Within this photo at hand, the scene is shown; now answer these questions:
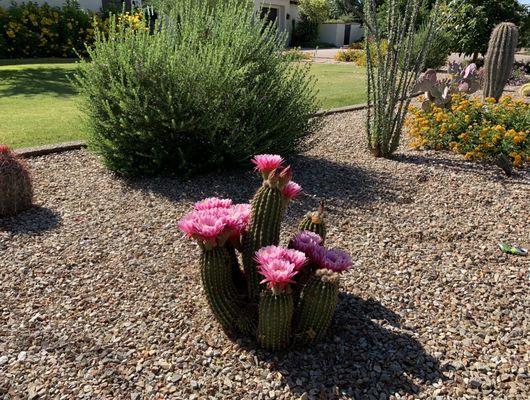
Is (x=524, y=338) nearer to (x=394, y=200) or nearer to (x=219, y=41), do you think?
(x=394, y=200)

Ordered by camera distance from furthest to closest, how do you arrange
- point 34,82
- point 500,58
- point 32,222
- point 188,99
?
point 34,82 < point 500,58 < point 188,99 < point 32,222

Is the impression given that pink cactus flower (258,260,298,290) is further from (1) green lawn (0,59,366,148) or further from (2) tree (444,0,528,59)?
(2) tree (444,0,528,59)

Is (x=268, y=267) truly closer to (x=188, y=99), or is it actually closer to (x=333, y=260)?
(x=333, y=260)

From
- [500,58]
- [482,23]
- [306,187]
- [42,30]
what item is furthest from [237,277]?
[482,23]

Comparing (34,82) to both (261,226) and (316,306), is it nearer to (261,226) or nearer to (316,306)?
(261,226)

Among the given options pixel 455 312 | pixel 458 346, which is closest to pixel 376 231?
pixel 455 312

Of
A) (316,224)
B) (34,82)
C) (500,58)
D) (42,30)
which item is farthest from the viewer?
(42,30)

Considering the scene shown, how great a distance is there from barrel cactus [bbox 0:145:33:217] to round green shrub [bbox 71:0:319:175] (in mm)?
883

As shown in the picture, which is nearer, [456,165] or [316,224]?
[316,224]

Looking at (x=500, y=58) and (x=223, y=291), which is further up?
(x=500, y=58)

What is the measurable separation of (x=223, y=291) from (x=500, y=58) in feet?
30.2

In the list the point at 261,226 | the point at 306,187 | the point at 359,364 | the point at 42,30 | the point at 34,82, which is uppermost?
the point at 42,30

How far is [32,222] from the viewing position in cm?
417

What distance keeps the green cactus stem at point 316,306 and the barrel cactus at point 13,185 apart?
9.72 ft
